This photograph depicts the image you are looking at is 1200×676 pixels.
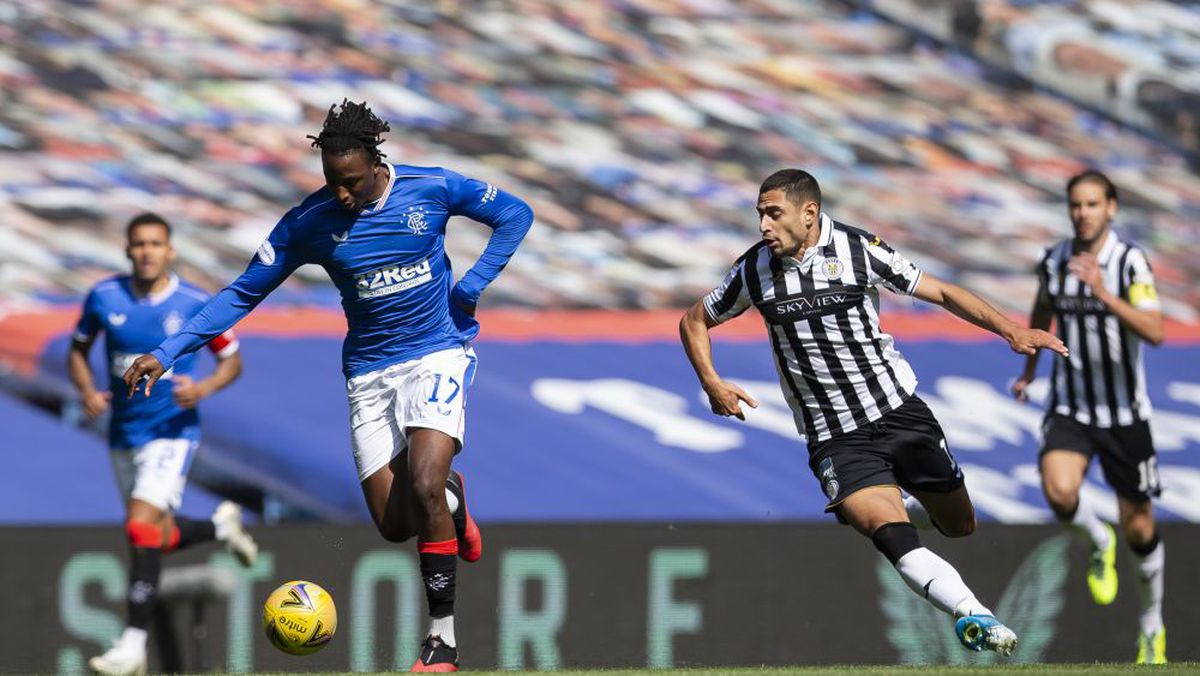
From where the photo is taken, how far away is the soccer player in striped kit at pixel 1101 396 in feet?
27.1

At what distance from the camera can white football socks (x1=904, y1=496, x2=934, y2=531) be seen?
23.8 ft

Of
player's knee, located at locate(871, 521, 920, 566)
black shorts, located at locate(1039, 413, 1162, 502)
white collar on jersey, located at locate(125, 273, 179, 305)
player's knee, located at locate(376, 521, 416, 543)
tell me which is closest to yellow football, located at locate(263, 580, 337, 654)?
player's knee, located at locate(376, 521, 416, 543)

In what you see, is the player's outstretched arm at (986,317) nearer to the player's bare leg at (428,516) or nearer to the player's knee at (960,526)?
the player's knee at (960,526)

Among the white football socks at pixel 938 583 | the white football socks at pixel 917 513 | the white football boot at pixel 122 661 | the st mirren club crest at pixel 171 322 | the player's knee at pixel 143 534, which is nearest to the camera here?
the white football socks at pixel 938 583

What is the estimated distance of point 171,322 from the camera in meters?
8.57

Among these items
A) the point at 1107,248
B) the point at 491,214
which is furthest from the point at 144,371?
the point at 1107,248

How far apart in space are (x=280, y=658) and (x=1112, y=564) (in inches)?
152

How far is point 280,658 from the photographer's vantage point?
788cm

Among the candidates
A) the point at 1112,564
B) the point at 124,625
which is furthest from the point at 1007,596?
the point at 124,625

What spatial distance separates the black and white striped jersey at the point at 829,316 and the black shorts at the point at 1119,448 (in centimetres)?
225

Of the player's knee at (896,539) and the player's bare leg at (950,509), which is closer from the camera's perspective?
the player's knee at (896,539)

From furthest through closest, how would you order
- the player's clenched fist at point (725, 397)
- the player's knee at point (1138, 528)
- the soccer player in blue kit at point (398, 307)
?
the player's knee at point (1138, 528)
the soccer player in blue kit at point (398, 307)
the player's clenched fist at point (725, 397)

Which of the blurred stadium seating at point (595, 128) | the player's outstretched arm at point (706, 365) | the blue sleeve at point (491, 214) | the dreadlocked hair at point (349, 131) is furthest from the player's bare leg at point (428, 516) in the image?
the blurred stadium seating at point (595, 128)

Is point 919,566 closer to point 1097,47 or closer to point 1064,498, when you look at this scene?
point 1064,498
